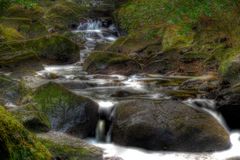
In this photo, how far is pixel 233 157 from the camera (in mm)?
10414

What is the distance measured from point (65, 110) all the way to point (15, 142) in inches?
268

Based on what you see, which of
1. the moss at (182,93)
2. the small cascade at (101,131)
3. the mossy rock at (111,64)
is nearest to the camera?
the small cascade at (101,131)

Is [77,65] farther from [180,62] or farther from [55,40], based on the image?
[180,62]

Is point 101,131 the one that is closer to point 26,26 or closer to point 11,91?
point 11,91

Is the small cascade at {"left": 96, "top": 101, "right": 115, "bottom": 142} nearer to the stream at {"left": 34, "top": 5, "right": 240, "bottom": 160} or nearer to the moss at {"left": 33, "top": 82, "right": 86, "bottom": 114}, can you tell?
the stream at {"left": 34, "top": 5, "right": 240, "bottom": 160}

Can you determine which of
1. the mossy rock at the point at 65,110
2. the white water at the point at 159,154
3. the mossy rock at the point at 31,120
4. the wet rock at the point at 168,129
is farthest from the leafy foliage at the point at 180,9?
the mossy rock at the point at 31,120

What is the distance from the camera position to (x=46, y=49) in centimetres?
2105

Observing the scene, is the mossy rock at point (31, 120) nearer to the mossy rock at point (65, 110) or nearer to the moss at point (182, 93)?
the mossy rock at point (65, 110)

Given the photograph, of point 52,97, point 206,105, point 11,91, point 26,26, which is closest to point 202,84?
point 206,105

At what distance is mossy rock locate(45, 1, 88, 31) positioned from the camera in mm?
29809

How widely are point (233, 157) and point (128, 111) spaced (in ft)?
9.10

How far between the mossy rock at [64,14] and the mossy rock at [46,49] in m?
7.62

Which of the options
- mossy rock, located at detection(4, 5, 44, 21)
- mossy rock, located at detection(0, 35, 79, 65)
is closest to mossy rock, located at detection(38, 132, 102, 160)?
mossy rock, located at detection(0, 35, 79, 65)

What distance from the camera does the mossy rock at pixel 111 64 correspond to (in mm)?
18453
